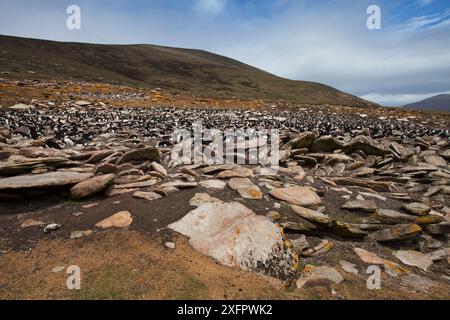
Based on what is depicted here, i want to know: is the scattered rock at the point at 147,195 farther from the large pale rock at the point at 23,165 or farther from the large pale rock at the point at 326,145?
the large pale rock at the point at 326,145

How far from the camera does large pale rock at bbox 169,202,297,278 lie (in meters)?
5.76

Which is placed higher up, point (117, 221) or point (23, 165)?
point (23, 165)

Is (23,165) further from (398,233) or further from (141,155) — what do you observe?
(398,233)

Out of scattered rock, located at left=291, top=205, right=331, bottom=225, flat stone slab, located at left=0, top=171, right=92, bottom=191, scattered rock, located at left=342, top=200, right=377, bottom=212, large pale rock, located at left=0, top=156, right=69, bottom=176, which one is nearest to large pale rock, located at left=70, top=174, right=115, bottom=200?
flat stone slab, located at left=0, top=171, right=92, bottom=191

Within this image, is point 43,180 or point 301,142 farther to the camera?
point 301,142

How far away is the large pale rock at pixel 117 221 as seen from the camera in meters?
6.68

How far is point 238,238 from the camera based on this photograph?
20.5ft

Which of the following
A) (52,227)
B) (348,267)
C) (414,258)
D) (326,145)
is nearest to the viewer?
(348,267)

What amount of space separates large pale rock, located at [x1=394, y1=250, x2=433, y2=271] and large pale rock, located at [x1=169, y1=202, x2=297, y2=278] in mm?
2711

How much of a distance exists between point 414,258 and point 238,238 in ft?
13.4

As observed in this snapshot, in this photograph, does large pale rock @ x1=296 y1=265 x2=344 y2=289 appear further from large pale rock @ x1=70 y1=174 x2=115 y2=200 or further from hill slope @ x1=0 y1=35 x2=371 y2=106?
hill slope @ x1=0 y1=35 x2=371 y2=106

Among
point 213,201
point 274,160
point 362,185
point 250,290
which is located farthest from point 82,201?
point 362,185

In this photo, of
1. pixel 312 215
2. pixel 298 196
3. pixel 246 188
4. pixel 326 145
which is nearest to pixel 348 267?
pixel 312 215

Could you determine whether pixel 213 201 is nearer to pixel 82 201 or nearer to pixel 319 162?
pixel 82 201
